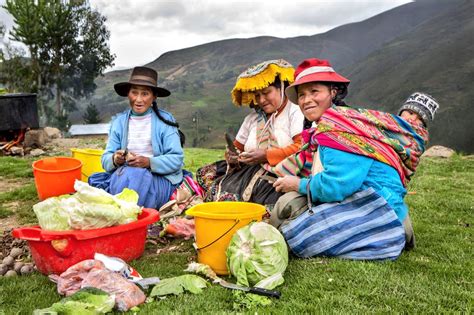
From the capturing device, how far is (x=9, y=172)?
877 centimetres

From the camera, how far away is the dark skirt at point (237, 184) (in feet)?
15.0

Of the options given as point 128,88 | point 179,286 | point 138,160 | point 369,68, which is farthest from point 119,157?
point 369,68

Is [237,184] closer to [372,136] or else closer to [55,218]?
[372,136]

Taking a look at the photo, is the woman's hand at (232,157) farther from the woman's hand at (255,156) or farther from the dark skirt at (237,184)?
the woman's hand at (255,156)

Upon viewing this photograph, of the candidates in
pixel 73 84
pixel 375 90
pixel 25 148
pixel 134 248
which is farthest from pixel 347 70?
pixel 134 248

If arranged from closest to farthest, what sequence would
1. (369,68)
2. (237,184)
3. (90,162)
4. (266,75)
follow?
1. (266,75)
2. (237,184)
3. (90,162)
4. (369,68)

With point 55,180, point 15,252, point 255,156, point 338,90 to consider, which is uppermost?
point 338,90

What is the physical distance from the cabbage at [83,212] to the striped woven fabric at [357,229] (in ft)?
5.20

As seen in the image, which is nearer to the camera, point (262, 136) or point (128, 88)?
point (262, 136)

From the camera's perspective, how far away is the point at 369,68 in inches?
3910

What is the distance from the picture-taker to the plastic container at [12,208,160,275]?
3.24 m

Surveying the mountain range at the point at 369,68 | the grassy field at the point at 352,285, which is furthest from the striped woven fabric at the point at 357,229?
the mountain range at the point at 369,68

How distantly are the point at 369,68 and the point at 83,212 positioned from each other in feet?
340

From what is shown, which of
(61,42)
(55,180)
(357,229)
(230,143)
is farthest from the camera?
(61,42)
